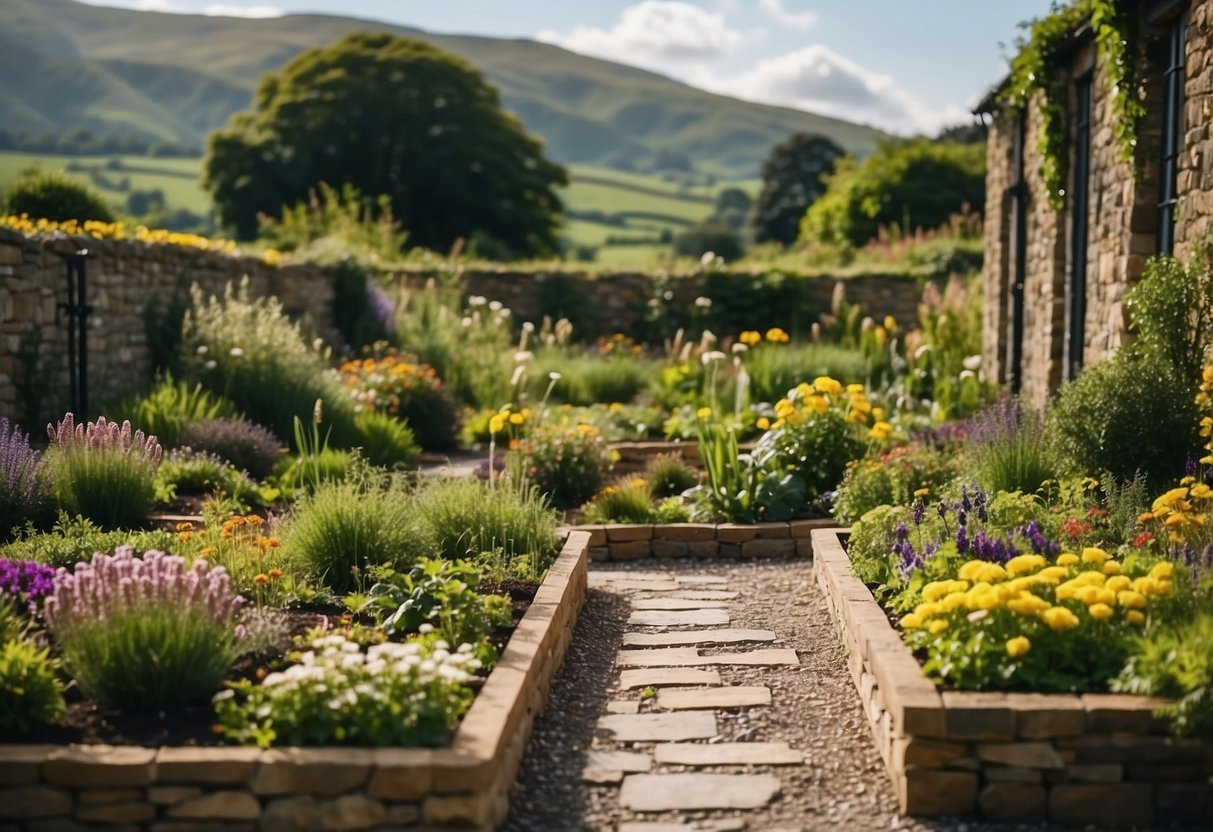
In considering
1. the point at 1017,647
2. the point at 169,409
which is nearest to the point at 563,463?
the point at 169,409

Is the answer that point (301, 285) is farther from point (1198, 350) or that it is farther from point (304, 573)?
point (1198, 350)

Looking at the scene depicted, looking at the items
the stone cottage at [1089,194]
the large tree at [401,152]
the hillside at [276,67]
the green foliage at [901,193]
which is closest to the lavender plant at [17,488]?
the stone cottage at [1089,194]

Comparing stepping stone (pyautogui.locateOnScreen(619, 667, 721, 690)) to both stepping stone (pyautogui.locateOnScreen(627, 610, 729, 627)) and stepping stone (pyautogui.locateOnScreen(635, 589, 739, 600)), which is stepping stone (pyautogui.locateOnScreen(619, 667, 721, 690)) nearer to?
stepping stone (pyautogui.locateOnScreen(627, 610, 729, 627))

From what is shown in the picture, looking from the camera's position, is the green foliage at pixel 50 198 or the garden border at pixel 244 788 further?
the green foliage at pixel 50 198

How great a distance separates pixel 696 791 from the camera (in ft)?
13.7

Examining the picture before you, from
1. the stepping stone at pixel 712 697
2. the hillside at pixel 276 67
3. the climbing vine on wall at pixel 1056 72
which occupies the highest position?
the hillside at pixel 276 67

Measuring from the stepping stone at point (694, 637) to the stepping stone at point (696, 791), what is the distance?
1.66 meters

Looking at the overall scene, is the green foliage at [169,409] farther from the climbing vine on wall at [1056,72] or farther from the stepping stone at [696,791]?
the climbing vine on wall at [1056,72]

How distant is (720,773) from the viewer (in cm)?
435

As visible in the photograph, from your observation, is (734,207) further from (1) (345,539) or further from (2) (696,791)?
(2) (696,791)

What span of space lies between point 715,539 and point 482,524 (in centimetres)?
197

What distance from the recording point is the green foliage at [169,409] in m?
9.10

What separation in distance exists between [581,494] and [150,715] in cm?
520

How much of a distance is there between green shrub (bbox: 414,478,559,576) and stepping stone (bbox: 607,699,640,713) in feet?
4.66
